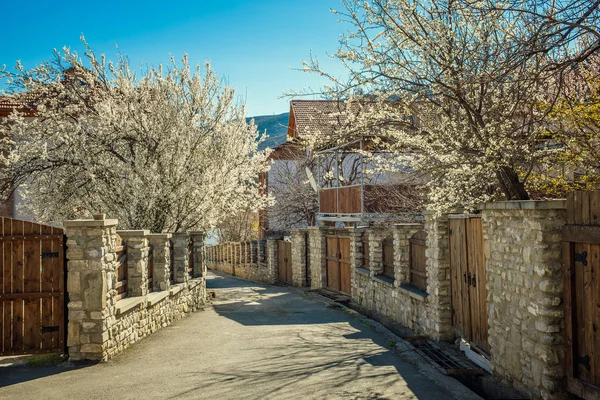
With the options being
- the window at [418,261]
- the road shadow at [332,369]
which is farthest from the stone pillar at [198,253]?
the window at [418,261]

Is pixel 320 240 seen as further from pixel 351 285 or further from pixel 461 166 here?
pixel 461 166

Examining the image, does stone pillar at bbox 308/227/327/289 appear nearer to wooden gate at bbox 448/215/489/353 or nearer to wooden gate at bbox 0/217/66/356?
wooden gate at bbox 448/215/489/353

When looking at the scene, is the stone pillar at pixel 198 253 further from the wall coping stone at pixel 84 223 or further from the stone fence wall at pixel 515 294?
the wall coping stone at pixel 84 223

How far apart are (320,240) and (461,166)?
1013 cm

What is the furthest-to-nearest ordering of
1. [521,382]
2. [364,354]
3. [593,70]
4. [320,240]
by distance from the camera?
1. [320,240]
2. [593,70]
3. [364,354]
4. [521,382]

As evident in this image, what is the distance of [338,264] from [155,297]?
7550 millimetres

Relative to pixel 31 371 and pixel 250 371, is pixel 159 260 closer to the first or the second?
pixel 31 371

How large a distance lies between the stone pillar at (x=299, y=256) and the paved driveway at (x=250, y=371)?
382 inches

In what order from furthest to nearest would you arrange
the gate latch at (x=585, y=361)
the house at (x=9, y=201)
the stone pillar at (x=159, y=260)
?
the house at (x=9, y=201) < the stone pillar at (x=159, y=260) < the gate latch at (x=585, y=361)

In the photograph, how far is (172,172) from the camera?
15961mm

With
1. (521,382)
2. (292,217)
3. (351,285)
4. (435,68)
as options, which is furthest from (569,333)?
(292,217)

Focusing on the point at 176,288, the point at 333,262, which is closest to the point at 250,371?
the point at 176,288

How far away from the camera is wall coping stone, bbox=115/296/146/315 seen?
9.08 meters

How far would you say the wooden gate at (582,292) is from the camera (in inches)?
201
